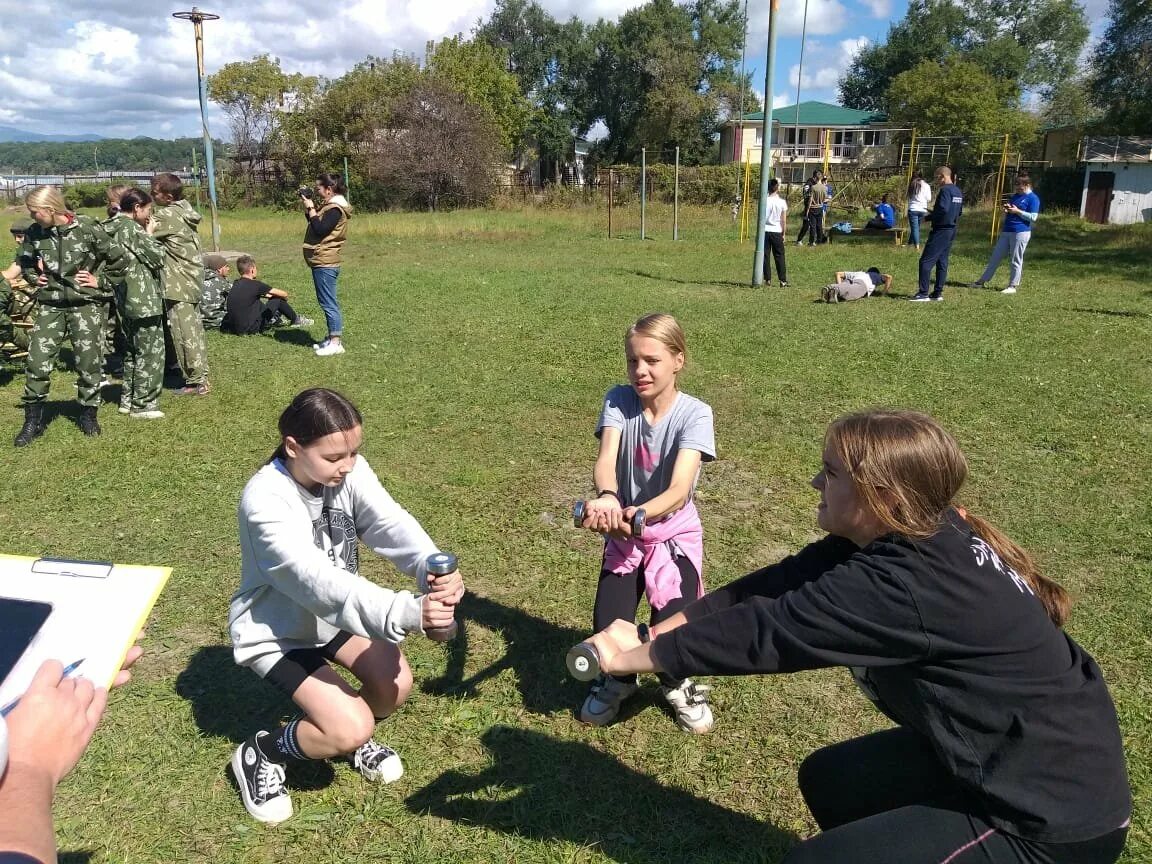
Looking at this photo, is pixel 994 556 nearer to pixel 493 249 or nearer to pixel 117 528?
pixel 117 528

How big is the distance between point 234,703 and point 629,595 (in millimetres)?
1659

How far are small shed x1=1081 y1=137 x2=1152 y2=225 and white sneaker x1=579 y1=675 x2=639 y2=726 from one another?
106 feet

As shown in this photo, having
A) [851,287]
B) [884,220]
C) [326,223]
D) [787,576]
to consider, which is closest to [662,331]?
[787,576]

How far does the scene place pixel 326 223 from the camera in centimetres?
943

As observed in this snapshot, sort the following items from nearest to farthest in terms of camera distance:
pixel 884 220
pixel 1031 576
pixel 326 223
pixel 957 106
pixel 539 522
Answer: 1. pixel 1031 576
2. pixel 539 522
3. pixel 326 223
4. pixel 884 220
5. pixel 957 106

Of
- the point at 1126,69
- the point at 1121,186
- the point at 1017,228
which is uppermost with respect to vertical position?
the point at 1126,69

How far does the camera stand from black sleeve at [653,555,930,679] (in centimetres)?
192

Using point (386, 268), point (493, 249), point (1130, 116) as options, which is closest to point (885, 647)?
point (386, 268)

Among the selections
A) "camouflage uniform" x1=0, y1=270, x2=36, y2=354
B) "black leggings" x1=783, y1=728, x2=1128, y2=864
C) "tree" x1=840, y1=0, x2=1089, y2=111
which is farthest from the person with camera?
"tree" x1=840, y1=0, x2=1089, y2=111

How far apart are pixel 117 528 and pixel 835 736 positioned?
13.9 ft

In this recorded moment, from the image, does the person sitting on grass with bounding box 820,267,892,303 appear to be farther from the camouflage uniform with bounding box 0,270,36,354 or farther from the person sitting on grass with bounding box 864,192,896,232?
the person sitting on grass with bounding box 864,192,896,232

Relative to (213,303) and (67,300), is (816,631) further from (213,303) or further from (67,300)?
(213,303)

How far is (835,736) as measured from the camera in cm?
332

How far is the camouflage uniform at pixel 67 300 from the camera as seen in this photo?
6383 millimetres
